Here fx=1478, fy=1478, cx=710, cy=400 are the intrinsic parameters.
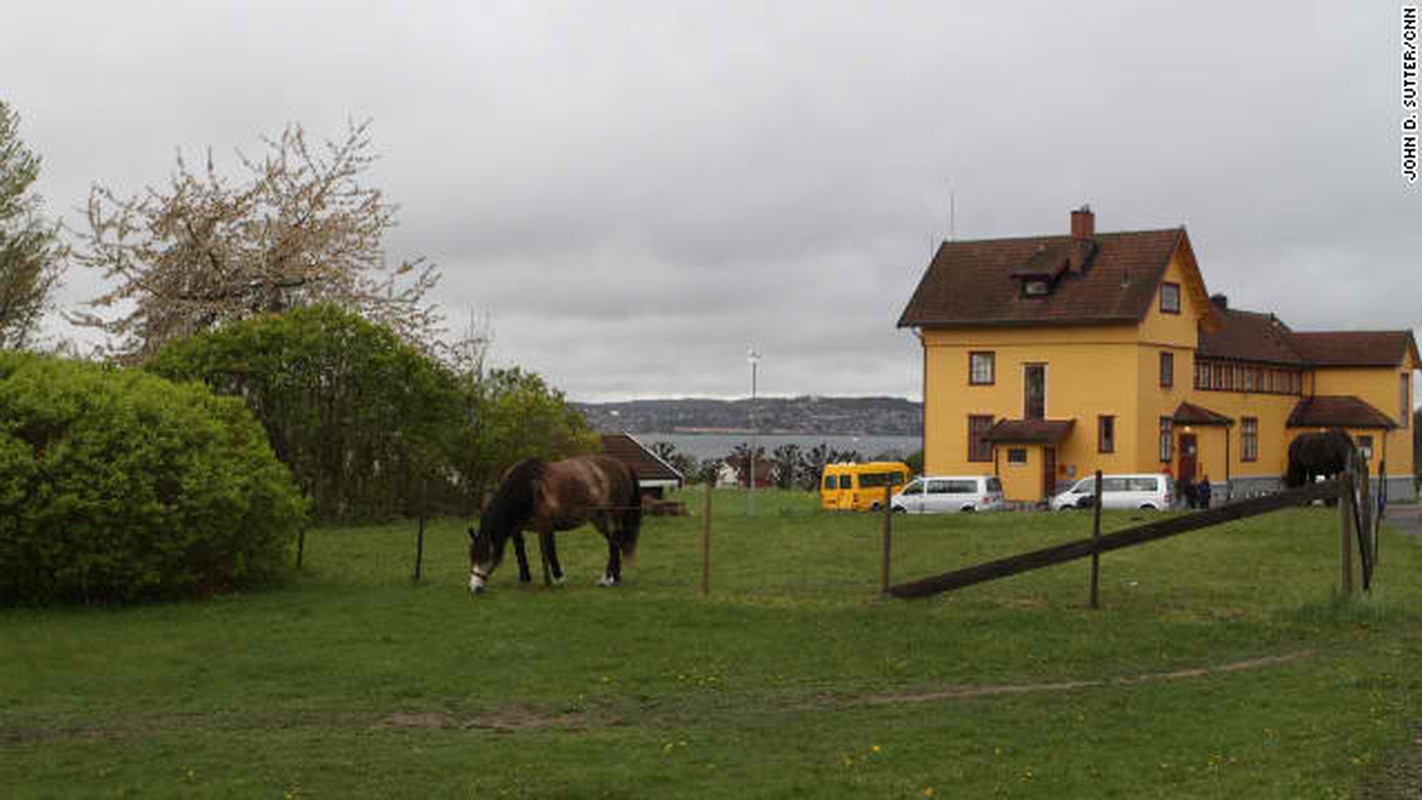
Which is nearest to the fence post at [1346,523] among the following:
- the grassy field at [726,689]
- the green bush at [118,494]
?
the grassy field at [726,689]

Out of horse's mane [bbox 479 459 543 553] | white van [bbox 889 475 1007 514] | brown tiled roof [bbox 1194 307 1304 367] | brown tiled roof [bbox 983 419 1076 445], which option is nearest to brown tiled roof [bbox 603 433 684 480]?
white van [bbox 889 475 1007 514]

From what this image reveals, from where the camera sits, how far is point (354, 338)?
3497cm

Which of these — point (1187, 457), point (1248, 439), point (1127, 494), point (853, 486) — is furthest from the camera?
point (1248, 439)

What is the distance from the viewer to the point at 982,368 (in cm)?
5547

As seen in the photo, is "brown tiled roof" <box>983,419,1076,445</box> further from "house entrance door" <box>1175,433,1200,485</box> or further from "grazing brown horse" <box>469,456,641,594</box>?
"grazing brown horse" <box>469,456,641,594</box>

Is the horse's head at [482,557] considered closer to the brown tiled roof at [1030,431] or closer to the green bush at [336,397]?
the green bush at [336,397]

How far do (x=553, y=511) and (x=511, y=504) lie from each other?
26.4 inches

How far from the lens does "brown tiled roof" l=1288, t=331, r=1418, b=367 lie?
67.2 meters

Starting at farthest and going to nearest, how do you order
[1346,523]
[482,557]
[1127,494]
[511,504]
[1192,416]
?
1. [1192,416]
2. [1127,494]
3. [511,504]
4. [482,557]
5. [1346,523]

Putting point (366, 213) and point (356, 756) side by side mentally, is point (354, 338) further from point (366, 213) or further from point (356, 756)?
point (356, 756)

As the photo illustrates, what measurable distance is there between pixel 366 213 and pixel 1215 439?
34622 millimetres

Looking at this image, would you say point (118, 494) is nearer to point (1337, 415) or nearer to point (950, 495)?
point (950, 495)

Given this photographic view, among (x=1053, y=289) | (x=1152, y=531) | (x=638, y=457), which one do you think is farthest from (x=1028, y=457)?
(x=1152, y=531)

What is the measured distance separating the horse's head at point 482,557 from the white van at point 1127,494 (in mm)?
31078
